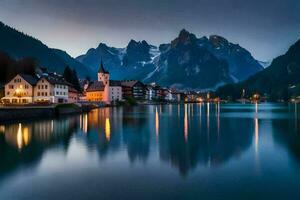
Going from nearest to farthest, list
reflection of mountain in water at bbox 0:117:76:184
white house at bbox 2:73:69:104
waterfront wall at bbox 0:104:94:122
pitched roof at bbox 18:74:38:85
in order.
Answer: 1. reflection of mountain in water at bbox 0:117:76:184
2. waterfront wall at bbox 0:104:94:122
3. white house at bbox 2:73:69:104
4. pitched roof at bbox 18:74:38:85

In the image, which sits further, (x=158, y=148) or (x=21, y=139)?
(x=21, y=139)

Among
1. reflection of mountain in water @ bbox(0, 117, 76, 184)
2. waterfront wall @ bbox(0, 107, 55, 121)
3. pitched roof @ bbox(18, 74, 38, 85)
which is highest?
pitched roof @ bbox(18, 74, 38, 85)

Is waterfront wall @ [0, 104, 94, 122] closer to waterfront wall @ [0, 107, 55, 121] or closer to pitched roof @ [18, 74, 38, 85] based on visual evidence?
waterfront wall @ [0, 107, 55, 121]

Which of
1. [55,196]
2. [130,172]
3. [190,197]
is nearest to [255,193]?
[190,197]

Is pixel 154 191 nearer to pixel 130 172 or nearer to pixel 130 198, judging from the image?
pixel 130 198

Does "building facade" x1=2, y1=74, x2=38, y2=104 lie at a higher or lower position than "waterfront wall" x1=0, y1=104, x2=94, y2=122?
higher

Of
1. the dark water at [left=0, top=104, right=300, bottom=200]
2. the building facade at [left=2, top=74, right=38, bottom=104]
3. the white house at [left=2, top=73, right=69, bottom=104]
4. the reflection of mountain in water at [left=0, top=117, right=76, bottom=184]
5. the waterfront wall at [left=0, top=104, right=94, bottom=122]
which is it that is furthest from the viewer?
the white house at [left=2, top=73, right=69, bottom=104]

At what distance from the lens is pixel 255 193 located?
20.0 metres

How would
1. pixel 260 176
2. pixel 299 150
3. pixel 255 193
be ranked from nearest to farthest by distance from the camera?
pixel 255 193, pixel 260 176, pixel 299 150

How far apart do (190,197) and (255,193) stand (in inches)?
160

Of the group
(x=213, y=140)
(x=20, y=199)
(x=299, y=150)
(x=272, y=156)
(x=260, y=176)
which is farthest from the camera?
(x=213, y=140)

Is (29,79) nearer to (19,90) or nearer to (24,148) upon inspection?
(19,90)

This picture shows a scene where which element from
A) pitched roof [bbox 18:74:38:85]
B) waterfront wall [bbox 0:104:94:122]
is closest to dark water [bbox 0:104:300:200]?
waterfront wall [bbox 0:104:94:122]

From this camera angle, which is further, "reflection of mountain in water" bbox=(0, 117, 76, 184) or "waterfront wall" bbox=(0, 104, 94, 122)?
"waterfront wall" bbox=(0, 104, 94, 122)
